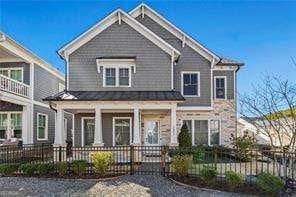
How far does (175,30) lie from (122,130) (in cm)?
736

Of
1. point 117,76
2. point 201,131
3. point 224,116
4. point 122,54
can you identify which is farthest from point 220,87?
point 117,76

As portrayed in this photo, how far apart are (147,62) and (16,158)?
891 cm

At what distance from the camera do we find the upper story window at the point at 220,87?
25.8 m

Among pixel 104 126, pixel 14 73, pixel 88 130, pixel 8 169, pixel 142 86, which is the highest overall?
pixel 14 73

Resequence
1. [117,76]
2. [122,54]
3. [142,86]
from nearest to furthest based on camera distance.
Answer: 1. [142,86]
2. [117,76]
3. [122,54]

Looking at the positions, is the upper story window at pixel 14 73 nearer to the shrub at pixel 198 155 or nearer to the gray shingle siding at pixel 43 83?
the gray shingle siding at pixel 43 83

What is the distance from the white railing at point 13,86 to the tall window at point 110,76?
5936 millimetres

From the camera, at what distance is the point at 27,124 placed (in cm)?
2662

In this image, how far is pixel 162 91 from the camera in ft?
73.5

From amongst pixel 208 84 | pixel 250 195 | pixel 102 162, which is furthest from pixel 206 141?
pixel 250 195

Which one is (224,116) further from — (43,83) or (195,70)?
(43,83)

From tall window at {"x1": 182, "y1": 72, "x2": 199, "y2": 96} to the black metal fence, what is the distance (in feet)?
15.7

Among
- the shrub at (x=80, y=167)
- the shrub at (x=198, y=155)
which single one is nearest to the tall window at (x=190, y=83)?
the shrub at (x=198, y=155)

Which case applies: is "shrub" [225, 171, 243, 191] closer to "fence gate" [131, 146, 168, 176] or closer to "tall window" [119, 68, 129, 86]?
"fence gate" [131, 146, 168, 176]
